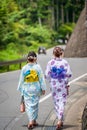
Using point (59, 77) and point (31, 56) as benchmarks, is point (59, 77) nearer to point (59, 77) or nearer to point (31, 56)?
point (59, 77)

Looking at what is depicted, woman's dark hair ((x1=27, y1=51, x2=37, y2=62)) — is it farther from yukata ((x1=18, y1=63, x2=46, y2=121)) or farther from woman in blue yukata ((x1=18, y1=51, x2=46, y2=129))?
yukata ((x1=18, y1=63, x2=46, y2=121))

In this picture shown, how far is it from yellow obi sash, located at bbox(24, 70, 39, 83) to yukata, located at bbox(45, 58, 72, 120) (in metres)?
0.31

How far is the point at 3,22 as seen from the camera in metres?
50.2

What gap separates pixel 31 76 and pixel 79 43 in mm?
38830

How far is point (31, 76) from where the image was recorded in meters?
9.88

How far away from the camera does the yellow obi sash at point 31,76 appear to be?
987cm

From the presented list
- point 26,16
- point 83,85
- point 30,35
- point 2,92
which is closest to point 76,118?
point 2,92

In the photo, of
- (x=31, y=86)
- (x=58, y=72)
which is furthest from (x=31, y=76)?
(x=58, y=72)

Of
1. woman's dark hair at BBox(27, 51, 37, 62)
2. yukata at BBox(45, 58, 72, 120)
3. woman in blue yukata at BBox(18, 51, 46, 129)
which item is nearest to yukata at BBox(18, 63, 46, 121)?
woman in blue yukata at BBox(18, 51, 46, 129)

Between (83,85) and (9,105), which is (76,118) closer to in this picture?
(9,105)

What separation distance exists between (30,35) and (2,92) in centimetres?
5973

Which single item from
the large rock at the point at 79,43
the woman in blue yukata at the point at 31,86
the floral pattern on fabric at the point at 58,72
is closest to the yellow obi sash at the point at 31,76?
the woman in blue yukata at the point at 31,86

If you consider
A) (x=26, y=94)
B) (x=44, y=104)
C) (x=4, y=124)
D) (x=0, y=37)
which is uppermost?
(x=26, y=94)

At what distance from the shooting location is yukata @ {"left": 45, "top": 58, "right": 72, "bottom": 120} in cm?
998
